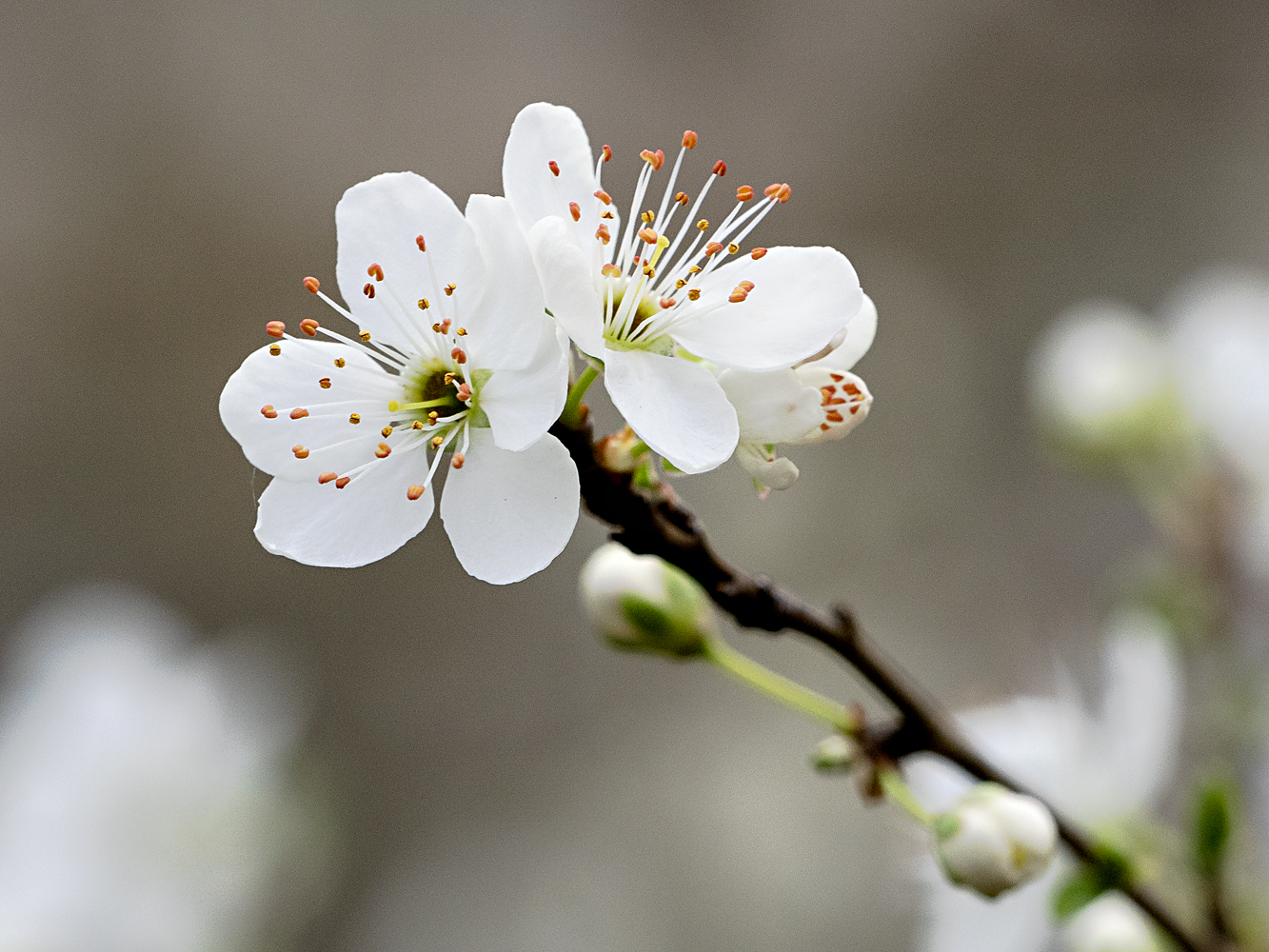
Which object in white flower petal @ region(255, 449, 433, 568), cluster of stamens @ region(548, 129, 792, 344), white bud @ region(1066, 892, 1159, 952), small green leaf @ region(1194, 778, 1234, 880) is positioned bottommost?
white bud @ region(1066, 892, 1159, 952)

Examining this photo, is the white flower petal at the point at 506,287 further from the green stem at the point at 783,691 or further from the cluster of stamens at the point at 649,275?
the green stem at the point at 783,691

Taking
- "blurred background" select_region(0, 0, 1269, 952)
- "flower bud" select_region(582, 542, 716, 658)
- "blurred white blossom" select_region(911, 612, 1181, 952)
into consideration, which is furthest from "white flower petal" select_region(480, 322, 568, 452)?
"blurred background" select_region(0, 0, 1269, 952)

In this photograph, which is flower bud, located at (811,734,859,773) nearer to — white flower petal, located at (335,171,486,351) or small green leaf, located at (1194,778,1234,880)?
small green leaf, located at (1194,778,1234,880)

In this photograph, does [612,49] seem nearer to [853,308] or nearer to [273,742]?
[273,742]

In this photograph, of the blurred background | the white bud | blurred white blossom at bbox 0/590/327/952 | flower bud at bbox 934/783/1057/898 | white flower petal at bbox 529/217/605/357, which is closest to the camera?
white flower petal at bbox 529/217/605/357

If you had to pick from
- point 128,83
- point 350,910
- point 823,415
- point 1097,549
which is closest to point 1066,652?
point 823,415

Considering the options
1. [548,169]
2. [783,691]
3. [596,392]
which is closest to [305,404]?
[548,169]

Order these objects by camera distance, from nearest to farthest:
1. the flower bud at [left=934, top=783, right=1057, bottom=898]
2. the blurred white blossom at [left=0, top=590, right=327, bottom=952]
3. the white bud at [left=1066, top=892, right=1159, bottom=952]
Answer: the flower bud at [left=934, top=783, right=1057, bottom=898] → the white bud at [left=1066, top=892, right=1159, bottom=952] → the blurred white blossom at [left=0, top=590, right=327, bottom=952]

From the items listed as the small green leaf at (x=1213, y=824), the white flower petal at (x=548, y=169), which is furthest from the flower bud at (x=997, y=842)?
the white flower petal at (x=548, y=169)
